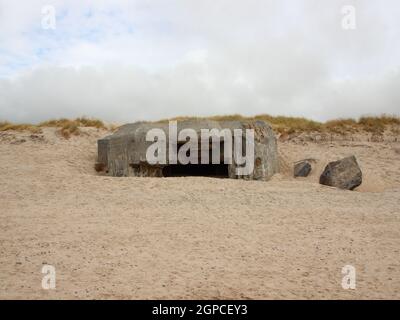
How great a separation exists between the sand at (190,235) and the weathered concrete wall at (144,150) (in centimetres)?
72

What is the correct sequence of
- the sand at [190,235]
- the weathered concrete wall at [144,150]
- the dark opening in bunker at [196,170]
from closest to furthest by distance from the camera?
1. the sand at [190,235]
2. the weathered concrete wall at [144,150]
3. the dark opening in bunker at [196,170]

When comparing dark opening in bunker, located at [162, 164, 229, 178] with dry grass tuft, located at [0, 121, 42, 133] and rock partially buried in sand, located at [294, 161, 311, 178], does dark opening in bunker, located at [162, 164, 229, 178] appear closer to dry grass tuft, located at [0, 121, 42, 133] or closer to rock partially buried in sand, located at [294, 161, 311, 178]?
rock partially buried in sand, located at [294, 161, 311, 178]

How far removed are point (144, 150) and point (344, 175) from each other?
15.4ft

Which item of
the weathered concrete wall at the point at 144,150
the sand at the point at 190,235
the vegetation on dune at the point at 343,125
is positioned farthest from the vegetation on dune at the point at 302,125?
the weathered concrete wall at the point at 144,150

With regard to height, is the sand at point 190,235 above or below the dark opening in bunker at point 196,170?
below

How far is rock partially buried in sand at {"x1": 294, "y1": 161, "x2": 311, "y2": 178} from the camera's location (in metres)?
11.2

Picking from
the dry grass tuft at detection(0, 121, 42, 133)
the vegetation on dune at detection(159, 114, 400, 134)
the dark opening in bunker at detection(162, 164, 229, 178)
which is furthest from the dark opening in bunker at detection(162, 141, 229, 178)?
the dry grass tuft at detection(0, 121, 42, 133)

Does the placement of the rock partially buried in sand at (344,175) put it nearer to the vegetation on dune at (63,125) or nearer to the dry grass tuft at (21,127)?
the vegetation on dune at (63,125)

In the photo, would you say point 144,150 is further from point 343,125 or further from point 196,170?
point 343,125

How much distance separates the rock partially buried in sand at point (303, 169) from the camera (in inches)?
439

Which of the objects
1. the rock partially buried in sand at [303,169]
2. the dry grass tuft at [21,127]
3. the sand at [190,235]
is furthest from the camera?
the dry grass tuft at [21,127]

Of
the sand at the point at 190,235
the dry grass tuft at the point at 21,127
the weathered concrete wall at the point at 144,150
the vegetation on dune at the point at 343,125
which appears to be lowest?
the sand at the point at 190,235

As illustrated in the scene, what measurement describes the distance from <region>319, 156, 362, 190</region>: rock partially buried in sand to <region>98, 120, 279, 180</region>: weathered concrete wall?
1.48 m
